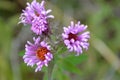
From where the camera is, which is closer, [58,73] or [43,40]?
[43,40]

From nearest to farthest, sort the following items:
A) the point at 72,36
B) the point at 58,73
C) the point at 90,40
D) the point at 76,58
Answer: the point at 72,36 < the point at 58,73 < the point at 76,58 < the point at 90,40

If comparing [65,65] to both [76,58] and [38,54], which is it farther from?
[38,54]

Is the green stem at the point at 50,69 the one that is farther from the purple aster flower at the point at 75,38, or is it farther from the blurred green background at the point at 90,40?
the blurred green background at the point at 90,40

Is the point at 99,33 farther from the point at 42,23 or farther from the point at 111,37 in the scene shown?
the point at 42,23

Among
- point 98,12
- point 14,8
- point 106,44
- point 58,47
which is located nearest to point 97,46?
point 106,44

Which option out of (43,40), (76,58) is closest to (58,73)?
(76,58)

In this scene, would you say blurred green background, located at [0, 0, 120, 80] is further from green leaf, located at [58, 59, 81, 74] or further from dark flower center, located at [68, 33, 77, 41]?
dark flower center, located at [68, 33, 77, 41]

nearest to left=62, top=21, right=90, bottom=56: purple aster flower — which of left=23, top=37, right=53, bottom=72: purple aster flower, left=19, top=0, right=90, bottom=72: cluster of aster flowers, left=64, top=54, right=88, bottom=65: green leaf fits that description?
left=19, top=0, right=90, bottom=72: cluster of aster flowers
